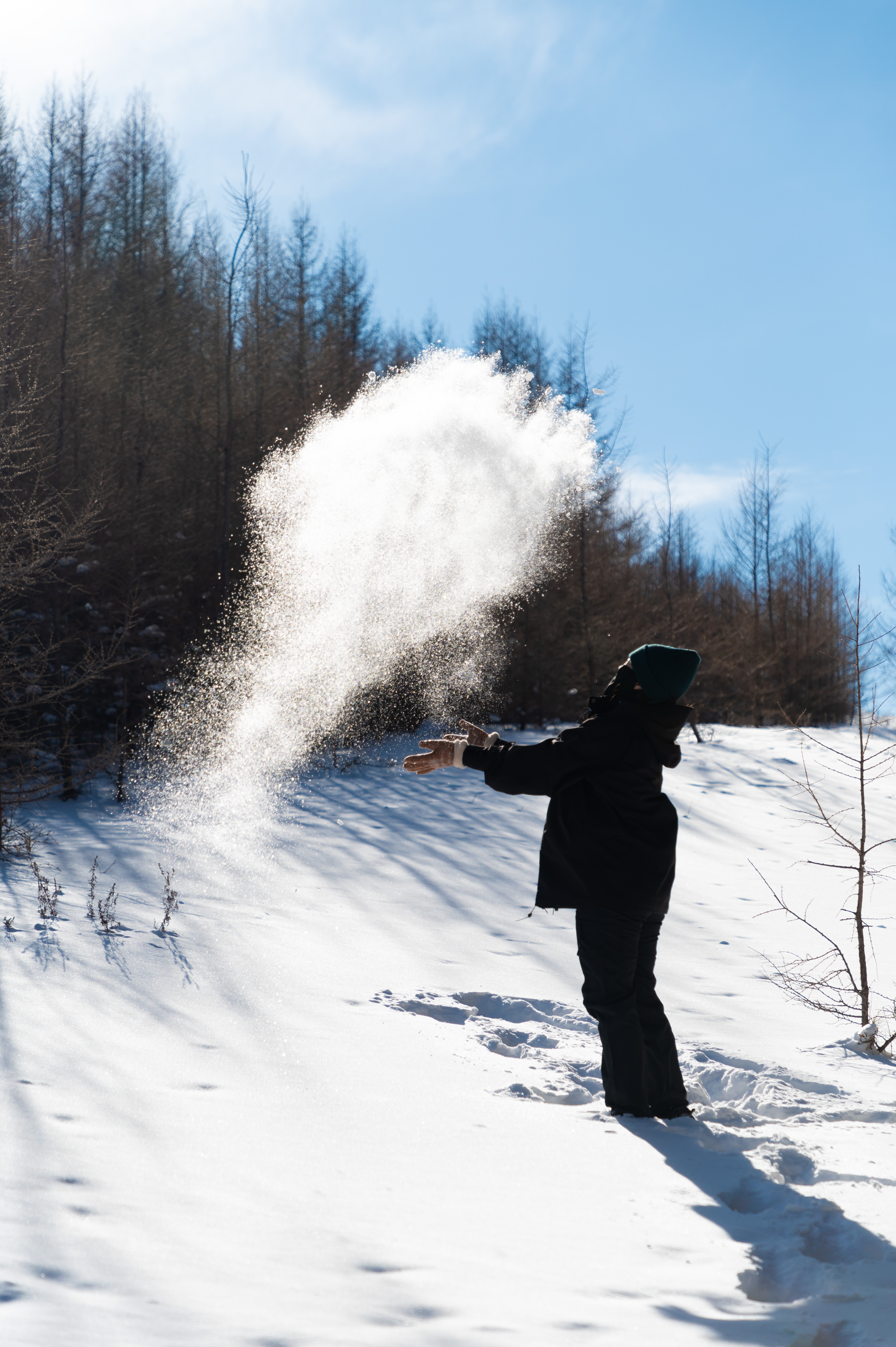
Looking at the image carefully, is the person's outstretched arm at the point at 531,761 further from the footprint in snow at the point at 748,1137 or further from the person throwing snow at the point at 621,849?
the footprint in snow at the point at 748,1137

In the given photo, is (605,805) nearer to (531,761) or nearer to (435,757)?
(531,761)

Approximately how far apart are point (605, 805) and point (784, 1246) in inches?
53.8

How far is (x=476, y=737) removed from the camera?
11.8 ft

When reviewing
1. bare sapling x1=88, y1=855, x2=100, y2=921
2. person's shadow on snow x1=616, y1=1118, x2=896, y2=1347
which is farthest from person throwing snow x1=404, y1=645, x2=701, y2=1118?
bare sapling x1=88, y1=855, x2=100, y2=921

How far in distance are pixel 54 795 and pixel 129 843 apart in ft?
12.1

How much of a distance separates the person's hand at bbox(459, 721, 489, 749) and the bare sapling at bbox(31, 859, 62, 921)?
9.85 ft

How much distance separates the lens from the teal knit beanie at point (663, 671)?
3.27 metres

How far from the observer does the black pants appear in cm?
324

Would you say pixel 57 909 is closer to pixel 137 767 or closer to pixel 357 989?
pixel 357 989

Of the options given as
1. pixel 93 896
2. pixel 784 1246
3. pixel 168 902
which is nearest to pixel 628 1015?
pixel 784 1246

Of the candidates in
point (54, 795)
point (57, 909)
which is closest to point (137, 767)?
point (54, 795)

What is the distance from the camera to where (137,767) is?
13289 mm

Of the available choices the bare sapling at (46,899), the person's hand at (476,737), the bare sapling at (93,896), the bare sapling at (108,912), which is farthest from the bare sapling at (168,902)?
the person's hand at (476,737)

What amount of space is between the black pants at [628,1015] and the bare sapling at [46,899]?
3359 mm
